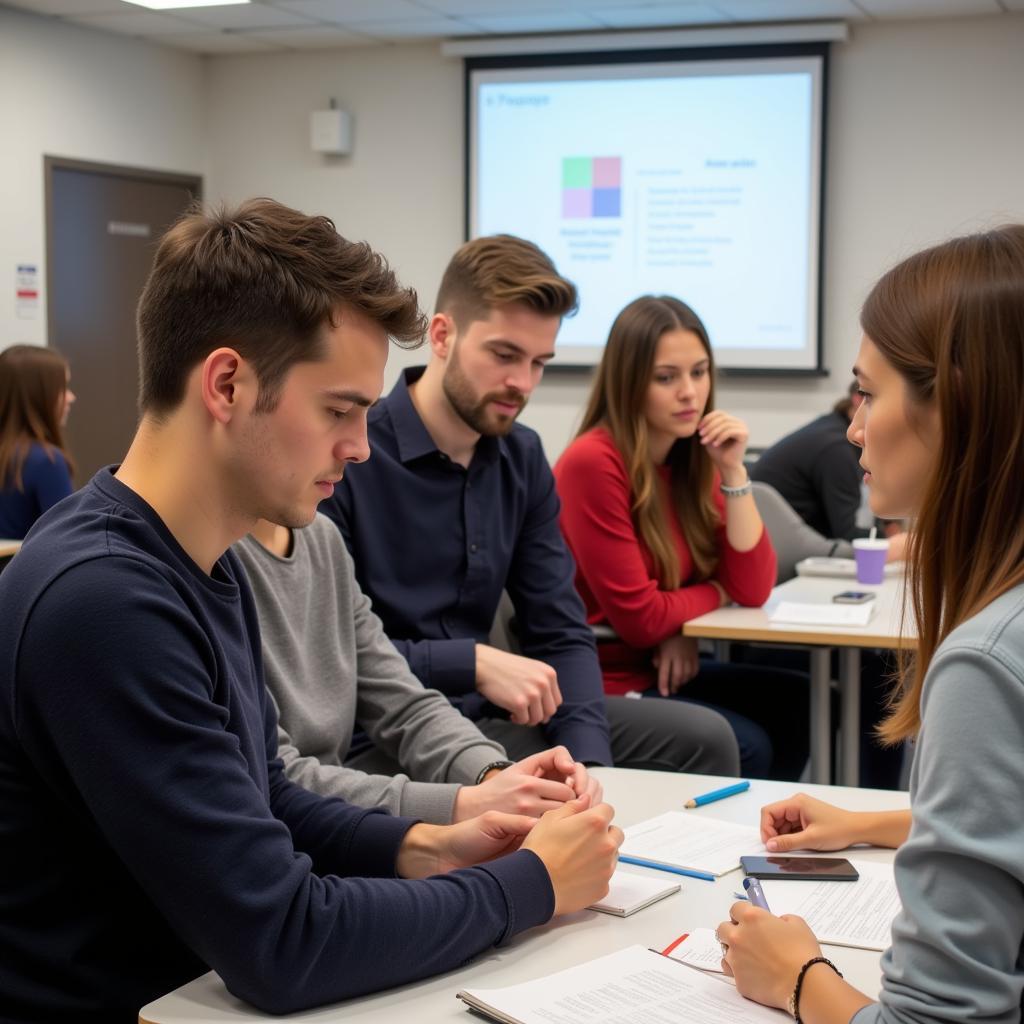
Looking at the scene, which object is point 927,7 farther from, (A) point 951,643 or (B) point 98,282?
(A) point 951,643

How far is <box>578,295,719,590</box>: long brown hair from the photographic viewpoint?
313cm

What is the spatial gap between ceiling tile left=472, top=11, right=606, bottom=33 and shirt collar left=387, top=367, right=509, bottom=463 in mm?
4160

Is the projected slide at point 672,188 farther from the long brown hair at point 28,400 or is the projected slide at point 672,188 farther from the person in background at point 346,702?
the person in background at point 346,702

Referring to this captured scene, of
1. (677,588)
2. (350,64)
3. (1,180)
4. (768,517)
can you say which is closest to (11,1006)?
(677,588)

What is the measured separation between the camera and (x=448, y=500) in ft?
8.11

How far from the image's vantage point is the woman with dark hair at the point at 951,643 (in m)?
0.96

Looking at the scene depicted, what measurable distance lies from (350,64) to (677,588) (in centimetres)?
491

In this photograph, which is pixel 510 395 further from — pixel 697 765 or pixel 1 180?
pixel 1 180

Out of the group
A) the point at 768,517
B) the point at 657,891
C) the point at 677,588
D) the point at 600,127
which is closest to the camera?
the point at 657,891

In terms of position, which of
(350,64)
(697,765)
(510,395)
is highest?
(350,64)

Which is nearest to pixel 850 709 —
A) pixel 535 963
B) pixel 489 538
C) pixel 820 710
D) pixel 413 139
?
pixel 820 710

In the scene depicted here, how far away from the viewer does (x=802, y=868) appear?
1.47 m

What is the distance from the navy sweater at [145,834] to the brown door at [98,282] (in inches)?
214

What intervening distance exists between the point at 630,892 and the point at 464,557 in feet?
3.72
